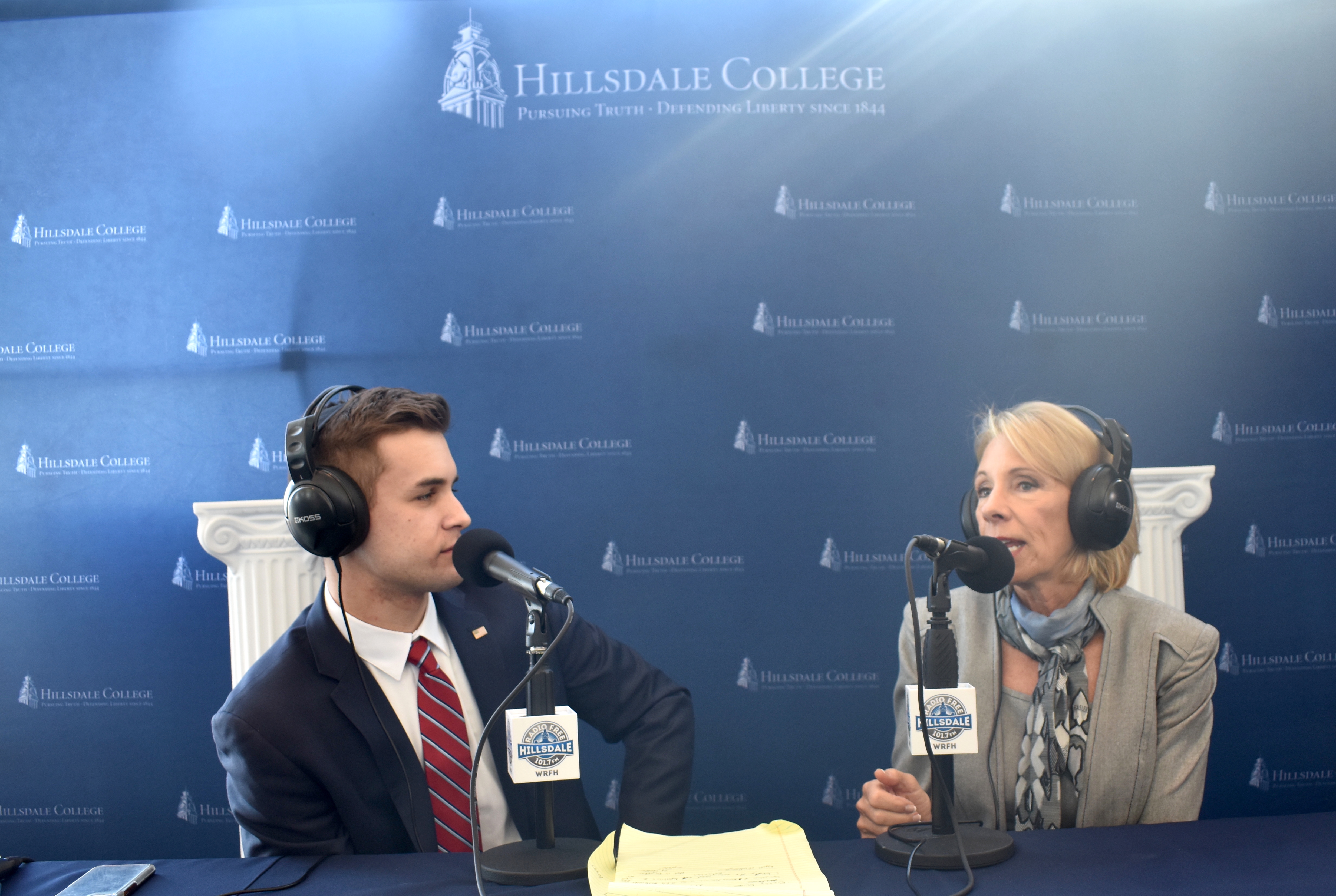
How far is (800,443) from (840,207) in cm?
80

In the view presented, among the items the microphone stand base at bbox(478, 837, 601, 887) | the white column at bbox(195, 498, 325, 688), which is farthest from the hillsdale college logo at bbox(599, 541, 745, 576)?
the microphone stand base at bbox(478, 837, 601, 887)

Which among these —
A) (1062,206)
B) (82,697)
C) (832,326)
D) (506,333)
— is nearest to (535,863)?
(506,333)

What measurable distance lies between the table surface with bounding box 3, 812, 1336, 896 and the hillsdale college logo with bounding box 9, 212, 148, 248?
226cm

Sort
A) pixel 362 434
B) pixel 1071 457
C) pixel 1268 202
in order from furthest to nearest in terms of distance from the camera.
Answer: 1. pixel 1268 202
2. pixel 1071 457
3. pixel 362 434

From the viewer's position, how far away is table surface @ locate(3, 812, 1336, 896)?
1.13 meters

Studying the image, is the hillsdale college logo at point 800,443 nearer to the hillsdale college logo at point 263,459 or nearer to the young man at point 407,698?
the young man at point 407,698

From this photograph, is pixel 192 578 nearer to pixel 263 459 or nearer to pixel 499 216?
pixel 263 459

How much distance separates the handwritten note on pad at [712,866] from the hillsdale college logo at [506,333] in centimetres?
184

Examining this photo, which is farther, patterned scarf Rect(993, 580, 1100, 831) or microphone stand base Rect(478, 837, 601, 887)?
patterned scarf Rect(993, 580, 1100, 831)

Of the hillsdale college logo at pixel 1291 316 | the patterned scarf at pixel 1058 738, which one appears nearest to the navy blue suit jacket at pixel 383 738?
the patterned scarf at pixel 1058 738

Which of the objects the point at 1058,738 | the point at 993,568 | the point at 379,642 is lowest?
the point at 1058,738

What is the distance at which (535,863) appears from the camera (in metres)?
1.24

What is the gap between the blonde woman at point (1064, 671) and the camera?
170cm

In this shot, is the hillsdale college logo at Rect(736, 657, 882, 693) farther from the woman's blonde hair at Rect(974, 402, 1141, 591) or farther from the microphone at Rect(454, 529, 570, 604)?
the microphone at Rect(454, 529, 570, 604)
